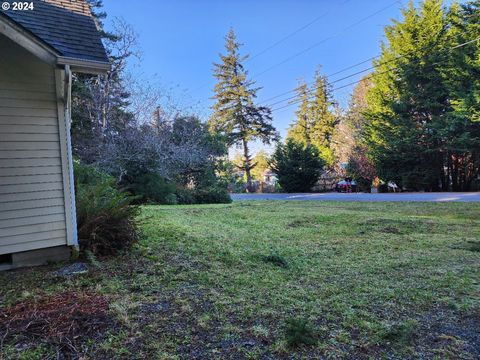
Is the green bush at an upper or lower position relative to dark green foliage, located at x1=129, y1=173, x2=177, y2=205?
lower

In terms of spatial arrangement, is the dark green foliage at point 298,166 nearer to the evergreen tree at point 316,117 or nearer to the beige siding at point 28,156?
the evergreen tree at point 316,117

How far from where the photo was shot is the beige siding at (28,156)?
10.5 ft

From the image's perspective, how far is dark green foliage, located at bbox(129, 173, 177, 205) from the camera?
12.1 metres

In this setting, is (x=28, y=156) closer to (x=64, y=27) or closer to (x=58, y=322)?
(x=64, y=27)

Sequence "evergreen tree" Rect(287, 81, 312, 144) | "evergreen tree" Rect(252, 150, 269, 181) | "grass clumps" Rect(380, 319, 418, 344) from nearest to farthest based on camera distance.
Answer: "grass clumps" Rect(380, 319, 418, 344) → "evergreen tree" Rect(252, 150, 269, 181) → "evergreen tree" Rect(287, 81, 312, 144)

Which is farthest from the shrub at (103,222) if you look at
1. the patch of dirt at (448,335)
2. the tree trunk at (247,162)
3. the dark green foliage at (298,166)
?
the tree trunk at (247,162)

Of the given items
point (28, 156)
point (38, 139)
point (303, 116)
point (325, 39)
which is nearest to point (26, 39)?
point (38, 139)

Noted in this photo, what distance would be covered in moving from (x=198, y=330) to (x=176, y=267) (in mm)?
1381

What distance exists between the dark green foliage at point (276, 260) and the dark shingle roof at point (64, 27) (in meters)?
2.79

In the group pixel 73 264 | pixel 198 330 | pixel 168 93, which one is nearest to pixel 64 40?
pixel 73 264

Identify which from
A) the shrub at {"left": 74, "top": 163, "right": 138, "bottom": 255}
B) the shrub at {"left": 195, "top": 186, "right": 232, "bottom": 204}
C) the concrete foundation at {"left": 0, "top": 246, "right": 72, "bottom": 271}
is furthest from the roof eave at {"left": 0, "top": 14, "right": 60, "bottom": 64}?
the shrub at {"left": 195, "top": 186, "right": 232, "bottom": 204}

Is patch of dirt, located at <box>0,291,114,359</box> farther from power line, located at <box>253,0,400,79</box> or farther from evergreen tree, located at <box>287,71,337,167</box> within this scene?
evergreen tree, located at <box>287,71,337,167</box>

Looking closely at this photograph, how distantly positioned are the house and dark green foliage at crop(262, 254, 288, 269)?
2.16 m

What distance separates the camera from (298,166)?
23938mm
